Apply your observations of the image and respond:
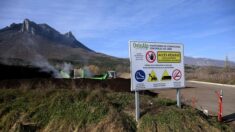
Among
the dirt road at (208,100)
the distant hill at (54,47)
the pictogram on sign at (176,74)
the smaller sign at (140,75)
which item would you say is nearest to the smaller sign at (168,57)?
the pictogram on sign at (176,74)

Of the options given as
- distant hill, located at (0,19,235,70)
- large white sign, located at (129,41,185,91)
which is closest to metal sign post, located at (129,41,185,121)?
large white sign, located at (129,41,185,91)

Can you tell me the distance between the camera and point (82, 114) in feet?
26.8

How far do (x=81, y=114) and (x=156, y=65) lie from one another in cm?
272

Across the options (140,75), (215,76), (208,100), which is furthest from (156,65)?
(215,76)

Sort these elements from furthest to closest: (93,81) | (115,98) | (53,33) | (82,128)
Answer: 1. (53,33)
2. (93,81)
3. (115,98)
4. (82,128)

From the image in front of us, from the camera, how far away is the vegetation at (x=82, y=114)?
786 cm

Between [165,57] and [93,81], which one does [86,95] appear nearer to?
[165,57]

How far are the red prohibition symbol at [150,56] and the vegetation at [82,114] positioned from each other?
4.75 feet

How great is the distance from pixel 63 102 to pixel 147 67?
2.60 m

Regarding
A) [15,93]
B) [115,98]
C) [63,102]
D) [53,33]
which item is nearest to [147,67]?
[115,98]

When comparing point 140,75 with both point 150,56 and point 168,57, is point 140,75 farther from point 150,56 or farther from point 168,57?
point 168,57

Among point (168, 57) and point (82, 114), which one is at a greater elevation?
point (168, 57)

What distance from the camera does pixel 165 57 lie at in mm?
9477

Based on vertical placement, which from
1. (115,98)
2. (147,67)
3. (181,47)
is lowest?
(115,98)
